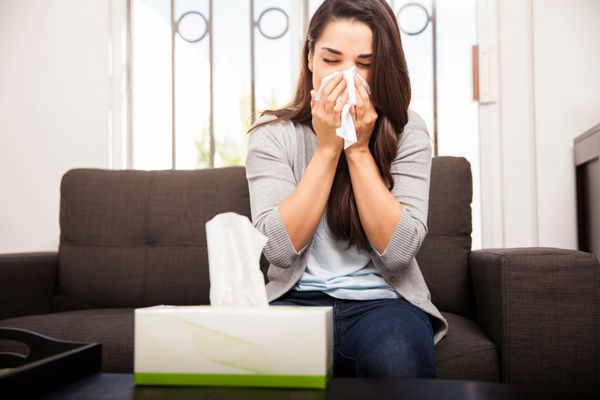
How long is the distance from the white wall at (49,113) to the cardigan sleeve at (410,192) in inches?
59.1

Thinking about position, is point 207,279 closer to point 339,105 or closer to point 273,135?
point 273,135

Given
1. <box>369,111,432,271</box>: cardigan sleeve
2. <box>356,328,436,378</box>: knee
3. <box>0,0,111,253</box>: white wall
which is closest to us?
<box>356,328,436,378</box>: knee

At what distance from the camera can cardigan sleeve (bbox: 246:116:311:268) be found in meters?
1.08

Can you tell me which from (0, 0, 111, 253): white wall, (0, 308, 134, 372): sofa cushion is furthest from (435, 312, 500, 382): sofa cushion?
(0, 0, 111, 253): white wall

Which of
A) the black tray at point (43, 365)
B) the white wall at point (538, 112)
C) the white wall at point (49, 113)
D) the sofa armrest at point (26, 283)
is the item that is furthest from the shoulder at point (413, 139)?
the white wall at point (49, 113)

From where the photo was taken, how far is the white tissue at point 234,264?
71cm

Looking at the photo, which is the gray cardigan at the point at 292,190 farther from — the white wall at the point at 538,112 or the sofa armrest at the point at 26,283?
the white wall at the point at 538,112

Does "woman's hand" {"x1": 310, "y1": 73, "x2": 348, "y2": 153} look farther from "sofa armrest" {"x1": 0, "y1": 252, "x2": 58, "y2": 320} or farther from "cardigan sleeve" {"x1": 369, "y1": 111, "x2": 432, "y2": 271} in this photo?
"sofa armrest" {"x1": 0, "y1": 252, "x2": 58, "y2": 320}

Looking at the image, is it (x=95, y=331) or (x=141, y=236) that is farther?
(x=141, y=236)

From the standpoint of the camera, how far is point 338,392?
Result: 2.08 ft

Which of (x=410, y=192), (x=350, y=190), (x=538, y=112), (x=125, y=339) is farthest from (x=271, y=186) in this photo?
(x=538, y=112)

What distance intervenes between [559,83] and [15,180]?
6.90ft

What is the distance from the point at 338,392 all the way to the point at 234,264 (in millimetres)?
196

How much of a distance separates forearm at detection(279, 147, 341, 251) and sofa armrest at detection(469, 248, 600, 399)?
1.26 ft
